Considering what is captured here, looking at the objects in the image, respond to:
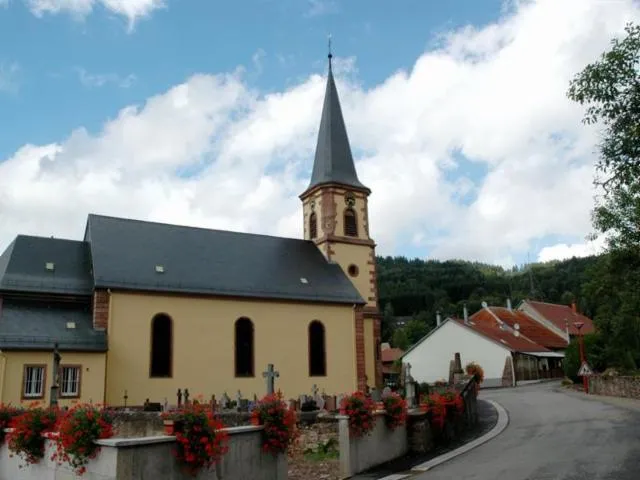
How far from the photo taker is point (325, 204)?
35.9 metres

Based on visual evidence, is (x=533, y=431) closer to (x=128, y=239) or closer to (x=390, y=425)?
(x=390, y=425)

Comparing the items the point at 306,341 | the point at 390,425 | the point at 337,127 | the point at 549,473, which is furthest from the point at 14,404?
the point at 337,127

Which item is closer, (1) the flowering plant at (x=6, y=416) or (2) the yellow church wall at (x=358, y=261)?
(1) the flowering plant at (x=6, y=416)

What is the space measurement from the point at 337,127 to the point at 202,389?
19.5 meters

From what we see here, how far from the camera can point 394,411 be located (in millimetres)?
14359

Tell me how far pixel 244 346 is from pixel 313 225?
11.0m

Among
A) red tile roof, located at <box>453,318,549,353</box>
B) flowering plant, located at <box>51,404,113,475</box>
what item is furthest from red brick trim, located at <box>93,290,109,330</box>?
red tile roof, located at <box>453,318,549,353</box>

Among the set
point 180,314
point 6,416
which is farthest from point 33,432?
point 180,314

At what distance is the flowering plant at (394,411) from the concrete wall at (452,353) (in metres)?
31.4

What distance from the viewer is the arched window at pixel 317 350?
2997 centimetres

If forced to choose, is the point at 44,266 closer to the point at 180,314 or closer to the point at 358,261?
the point at 180,314

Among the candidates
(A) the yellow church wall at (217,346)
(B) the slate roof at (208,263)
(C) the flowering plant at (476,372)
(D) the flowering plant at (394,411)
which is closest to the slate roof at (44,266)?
(B) the slate roof at (208,263)

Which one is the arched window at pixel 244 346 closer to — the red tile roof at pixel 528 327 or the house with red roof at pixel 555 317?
the red tile roof at pixel 528 327

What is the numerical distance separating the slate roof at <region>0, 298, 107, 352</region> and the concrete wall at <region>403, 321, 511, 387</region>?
2918 cm
